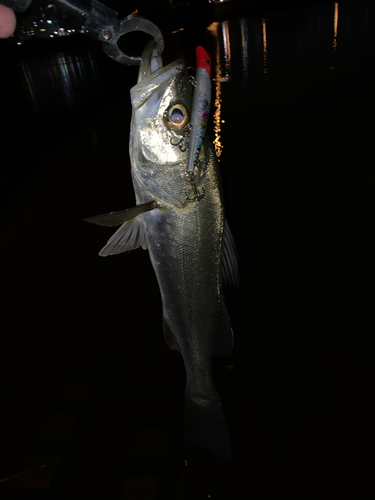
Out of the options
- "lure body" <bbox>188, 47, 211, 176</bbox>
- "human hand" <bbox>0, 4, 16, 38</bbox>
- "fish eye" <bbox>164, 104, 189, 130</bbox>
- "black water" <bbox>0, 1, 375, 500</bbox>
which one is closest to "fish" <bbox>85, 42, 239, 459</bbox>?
"fish eye" <bbox>164, 104, 189, 130</bbox>

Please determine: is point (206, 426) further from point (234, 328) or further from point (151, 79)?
point (151, 79)

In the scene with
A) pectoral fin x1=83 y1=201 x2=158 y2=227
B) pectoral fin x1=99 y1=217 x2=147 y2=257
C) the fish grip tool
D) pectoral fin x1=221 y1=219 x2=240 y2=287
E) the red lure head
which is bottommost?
pectoral fin x1=221 y1=219 x2=240 y2=287

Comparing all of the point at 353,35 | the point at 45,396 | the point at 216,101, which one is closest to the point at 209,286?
the point at 45,396

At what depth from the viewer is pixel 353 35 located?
40.1 feet

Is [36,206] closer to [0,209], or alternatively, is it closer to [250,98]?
[0,209]

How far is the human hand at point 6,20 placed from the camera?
1.11 metres

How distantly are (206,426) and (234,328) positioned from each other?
125 cm

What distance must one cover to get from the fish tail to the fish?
21 cm

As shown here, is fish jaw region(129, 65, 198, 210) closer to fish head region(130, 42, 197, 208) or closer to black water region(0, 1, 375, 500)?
fish head region(130, 42, 197, 208)

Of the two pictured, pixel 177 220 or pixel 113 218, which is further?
pixel 177 220

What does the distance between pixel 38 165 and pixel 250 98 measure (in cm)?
562

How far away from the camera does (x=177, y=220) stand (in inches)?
57.4

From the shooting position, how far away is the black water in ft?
6.79

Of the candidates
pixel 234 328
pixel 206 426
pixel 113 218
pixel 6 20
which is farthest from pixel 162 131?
pixel 234 328
